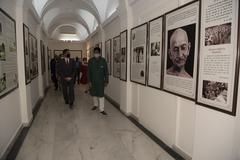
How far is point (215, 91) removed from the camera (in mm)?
2285

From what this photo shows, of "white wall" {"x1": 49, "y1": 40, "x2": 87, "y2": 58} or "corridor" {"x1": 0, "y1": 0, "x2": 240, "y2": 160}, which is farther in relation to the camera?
→ "white wall" {"x1": 49, "y1": 40, "x2": 87, "y2": 58}

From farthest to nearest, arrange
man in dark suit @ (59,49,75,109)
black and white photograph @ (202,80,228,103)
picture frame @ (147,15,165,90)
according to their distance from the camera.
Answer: man in dark suit @ (59,49,75,109) → picture frame @ (147,15,165,90) → black and white photograph @ (202,80,228,103)

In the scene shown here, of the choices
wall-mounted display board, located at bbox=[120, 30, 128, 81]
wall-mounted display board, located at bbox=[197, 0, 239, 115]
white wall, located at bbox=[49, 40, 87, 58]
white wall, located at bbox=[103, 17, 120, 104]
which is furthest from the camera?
white wall, located at bbox=[49, 40, 87, 58]

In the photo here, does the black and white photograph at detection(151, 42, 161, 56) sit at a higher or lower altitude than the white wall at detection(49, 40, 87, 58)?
lower

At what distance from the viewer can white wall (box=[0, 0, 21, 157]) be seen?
3163 millimetres

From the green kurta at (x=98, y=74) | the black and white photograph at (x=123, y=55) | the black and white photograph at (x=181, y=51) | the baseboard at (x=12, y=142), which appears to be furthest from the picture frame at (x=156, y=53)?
the baseboard at (x=12, y=142)

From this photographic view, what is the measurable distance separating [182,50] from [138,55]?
5.95 ft

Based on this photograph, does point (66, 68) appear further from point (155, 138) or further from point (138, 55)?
point (155, 138)

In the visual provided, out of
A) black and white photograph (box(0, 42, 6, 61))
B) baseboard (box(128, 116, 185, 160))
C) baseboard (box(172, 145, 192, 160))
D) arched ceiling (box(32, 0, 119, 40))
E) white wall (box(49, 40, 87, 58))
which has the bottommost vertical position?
baseboard (box(128, 116, 185, 160))

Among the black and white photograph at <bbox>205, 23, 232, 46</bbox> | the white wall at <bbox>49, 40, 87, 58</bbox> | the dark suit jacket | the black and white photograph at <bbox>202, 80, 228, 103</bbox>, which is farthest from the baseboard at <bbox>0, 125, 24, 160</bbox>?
the white wall at <bbox>49, 40, 87, 58</bbox>

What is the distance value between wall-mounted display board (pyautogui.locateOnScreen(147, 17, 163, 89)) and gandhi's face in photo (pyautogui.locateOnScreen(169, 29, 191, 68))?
1.35 feet

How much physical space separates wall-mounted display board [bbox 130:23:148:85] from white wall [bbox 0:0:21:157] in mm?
2549

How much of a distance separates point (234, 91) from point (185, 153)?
1.40 m

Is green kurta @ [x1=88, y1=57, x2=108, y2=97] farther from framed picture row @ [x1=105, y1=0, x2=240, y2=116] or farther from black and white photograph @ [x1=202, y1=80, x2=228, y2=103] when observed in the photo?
black and white photograph @ [x1=202, y1=80, x2=228, y2=103]
